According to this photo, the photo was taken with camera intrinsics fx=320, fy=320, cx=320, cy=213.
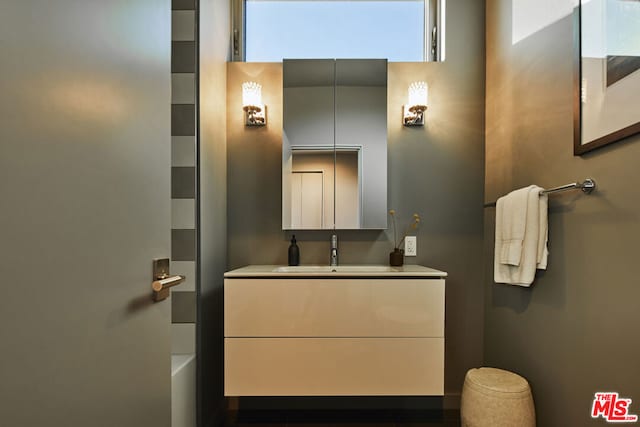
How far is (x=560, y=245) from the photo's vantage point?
128cm

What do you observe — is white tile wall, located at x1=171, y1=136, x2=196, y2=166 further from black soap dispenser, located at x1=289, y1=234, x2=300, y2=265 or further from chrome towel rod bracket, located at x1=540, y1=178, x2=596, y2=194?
chrome towel rod bracket, located at x1=540, y1=178, x2=596, y2=194

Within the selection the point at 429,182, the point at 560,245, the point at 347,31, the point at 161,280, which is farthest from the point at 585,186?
the point at 347,31

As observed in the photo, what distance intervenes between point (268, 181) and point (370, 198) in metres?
0.63

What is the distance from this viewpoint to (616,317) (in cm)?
101

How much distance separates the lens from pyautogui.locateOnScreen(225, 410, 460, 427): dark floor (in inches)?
69.4

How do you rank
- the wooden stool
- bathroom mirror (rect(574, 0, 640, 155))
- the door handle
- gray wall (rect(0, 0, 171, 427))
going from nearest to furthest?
1. gray wall (rect(0, 0, 171, 427))
2. the door handle
3. bathroom mirror (rect(574, 0, 640, 155))
4. the wooden stool

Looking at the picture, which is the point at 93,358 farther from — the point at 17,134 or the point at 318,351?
the point at 318,351

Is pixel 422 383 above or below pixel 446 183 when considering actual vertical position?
below

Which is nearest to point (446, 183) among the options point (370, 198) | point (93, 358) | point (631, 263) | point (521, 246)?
point (370, 198)

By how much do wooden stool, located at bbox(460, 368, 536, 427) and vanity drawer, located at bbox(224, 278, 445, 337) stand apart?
263 mm

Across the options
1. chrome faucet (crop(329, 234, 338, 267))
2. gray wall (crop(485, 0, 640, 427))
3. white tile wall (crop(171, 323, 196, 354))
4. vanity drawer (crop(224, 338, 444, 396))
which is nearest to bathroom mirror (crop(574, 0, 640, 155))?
gray wall (crop(485, 0, 640, 427))

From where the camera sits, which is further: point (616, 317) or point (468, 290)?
point (468, 290)

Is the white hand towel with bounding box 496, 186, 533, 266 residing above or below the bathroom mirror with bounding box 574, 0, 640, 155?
below

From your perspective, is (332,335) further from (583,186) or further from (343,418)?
(583,186)
